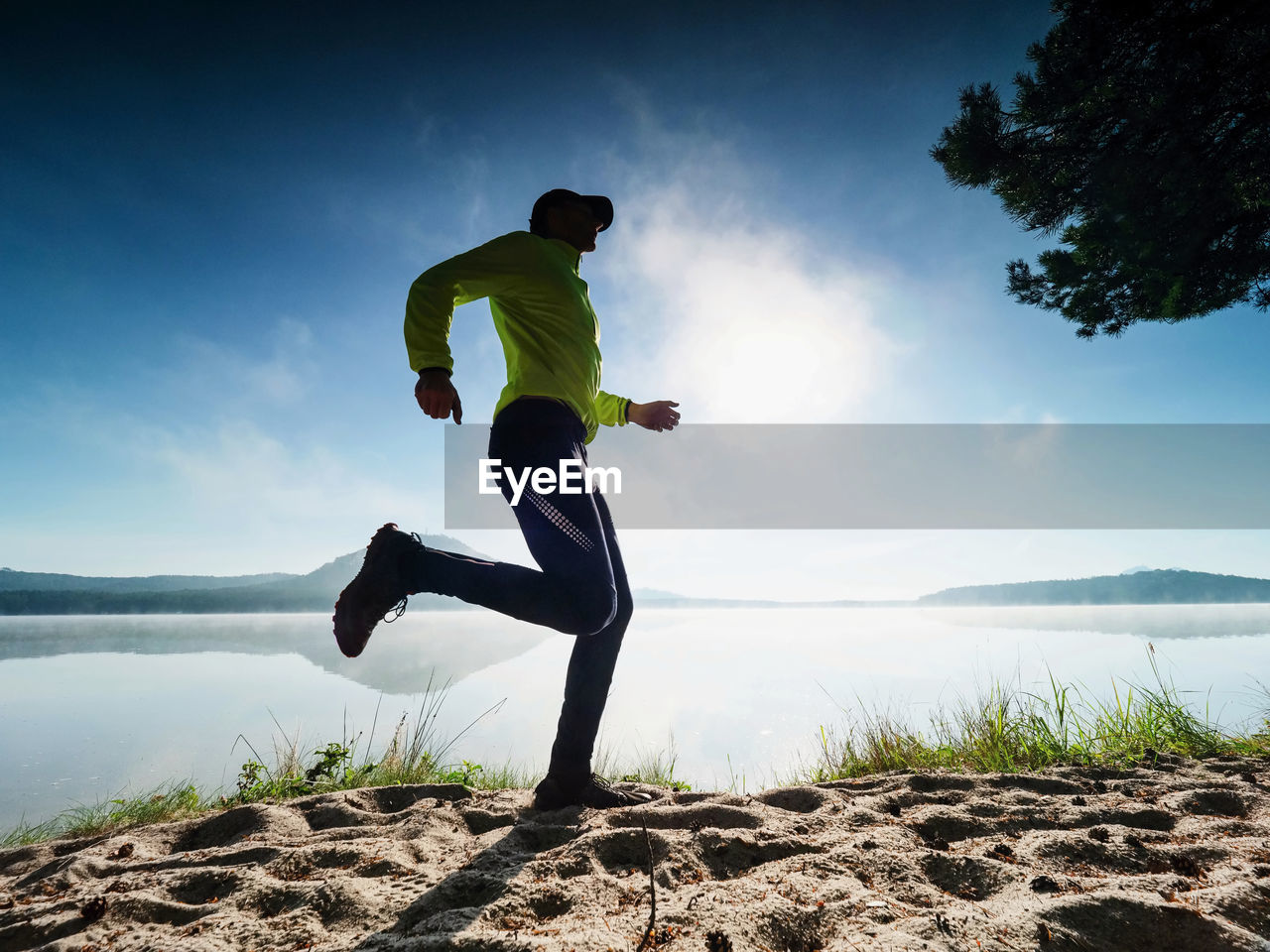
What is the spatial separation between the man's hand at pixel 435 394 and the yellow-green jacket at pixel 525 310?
7cm

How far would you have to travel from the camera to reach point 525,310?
2039 millimetres

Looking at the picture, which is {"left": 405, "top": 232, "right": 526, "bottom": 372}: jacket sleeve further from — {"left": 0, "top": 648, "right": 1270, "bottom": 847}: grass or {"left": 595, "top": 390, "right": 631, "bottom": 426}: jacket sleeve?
{"left": 0, "top": 648, "right": 1270, "bottom": 847}: grass

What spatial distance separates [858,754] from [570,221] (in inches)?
133

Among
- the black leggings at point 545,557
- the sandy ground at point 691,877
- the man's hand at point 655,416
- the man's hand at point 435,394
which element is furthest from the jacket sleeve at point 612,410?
the sandy ground at point 691,877

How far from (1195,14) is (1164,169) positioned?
903 millimetres

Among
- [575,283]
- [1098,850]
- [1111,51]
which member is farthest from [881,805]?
[1111,51]

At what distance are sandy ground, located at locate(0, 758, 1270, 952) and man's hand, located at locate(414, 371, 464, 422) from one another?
1264mm

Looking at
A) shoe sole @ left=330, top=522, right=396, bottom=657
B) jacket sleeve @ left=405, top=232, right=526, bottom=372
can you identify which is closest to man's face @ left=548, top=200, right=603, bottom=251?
jacket sleeve @ left=405, top=232, right=526, bottom=372

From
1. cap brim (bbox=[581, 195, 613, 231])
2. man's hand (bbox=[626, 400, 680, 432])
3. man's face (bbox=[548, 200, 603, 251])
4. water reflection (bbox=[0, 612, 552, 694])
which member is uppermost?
cap brim (bbox=[581, 195, 613, 231])

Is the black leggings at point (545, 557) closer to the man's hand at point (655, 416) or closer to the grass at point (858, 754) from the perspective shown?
the man's hand at point (655, 416)

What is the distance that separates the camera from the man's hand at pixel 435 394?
5.77 ft

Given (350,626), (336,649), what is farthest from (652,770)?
(336,649)

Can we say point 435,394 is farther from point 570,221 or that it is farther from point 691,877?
point 691,877

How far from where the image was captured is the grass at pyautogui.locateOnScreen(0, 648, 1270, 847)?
2779mm
